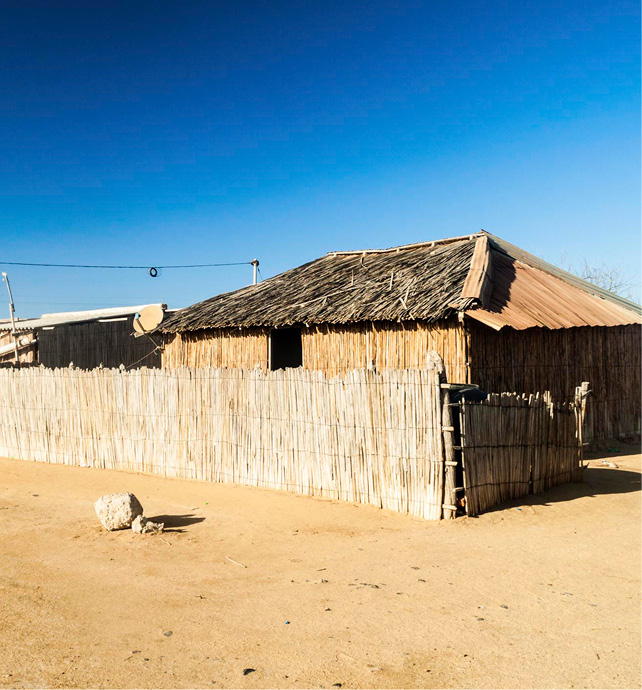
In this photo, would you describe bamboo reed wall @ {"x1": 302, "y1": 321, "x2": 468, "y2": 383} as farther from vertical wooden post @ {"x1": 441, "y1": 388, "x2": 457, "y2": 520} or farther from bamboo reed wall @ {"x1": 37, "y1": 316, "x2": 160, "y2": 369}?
bamboo reed wall @ {"x1": 37, "y1": 316, "x2": 160, "y2": 369}

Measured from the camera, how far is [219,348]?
1367 centimetres

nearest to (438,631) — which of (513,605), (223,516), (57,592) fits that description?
(513,605)

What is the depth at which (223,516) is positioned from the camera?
749 cm

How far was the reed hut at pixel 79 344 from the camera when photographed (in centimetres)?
1912

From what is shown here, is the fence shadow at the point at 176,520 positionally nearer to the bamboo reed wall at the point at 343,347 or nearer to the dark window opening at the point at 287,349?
the bamboo reed wall at the point at 343,347

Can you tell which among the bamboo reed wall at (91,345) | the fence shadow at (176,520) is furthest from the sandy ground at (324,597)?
the bamboo reed wall at (91,345)

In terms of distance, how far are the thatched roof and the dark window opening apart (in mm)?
1361

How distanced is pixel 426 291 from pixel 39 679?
335 inches

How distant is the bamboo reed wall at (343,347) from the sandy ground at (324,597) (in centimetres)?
287

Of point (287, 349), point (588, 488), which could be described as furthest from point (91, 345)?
point (588, 488)

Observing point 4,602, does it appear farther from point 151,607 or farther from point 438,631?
point 438,631

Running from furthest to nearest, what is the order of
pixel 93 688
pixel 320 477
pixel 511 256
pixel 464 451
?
pixel 511 256, pixel 320 477, pixel 464 451, pixel 93 688

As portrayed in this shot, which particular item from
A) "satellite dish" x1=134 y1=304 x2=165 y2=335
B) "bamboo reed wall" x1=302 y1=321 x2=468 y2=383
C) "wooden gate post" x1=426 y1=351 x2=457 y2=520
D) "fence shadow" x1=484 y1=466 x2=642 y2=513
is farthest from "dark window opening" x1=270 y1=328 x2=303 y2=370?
"wooden gate post" x1=426 y1=351 x2=457 y2=520

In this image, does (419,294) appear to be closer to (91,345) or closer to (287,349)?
(287,349)
